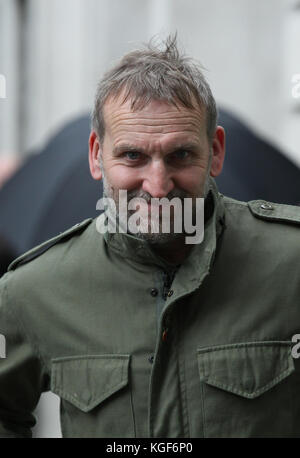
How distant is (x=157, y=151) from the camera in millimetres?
3193

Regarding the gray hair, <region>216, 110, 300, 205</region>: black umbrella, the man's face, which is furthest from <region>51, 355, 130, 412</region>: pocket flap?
<region>216, 110, 300, 205</region>: black umbrella

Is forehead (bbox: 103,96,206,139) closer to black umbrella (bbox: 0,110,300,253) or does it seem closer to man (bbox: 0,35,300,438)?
man (bbox: 0,35,300,438)

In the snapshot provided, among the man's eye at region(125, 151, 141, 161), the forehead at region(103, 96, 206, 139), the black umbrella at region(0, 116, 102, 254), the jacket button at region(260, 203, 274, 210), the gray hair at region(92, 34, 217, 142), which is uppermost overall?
the gray hair at region(92, 34, 217, 142)

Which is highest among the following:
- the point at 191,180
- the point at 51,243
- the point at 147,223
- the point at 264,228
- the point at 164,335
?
the point at 191,180

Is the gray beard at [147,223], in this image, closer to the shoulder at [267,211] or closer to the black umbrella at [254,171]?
the shoulder at [267,211]

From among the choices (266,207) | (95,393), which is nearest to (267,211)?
(266,207)

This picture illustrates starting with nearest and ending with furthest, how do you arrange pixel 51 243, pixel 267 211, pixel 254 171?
1. pixel 267 211
2. pixel 51 243
3. pixel 254 171

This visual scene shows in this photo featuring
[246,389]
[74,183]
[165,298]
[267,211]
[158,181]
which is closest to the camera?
[158,181]

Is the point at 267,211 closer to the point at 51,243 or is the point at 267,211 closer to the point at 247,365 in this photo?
the point at 247,365

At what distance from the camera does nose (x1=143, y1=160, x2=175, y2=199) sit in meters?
3.15

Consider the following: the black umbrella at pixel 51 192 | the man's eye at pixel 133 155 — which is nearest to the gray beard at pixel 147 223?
the man's eye at pixel 133 155

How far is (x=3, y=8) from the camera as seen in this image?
42.7ft

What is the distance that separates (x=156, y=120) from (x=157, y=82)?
0.13 meters
